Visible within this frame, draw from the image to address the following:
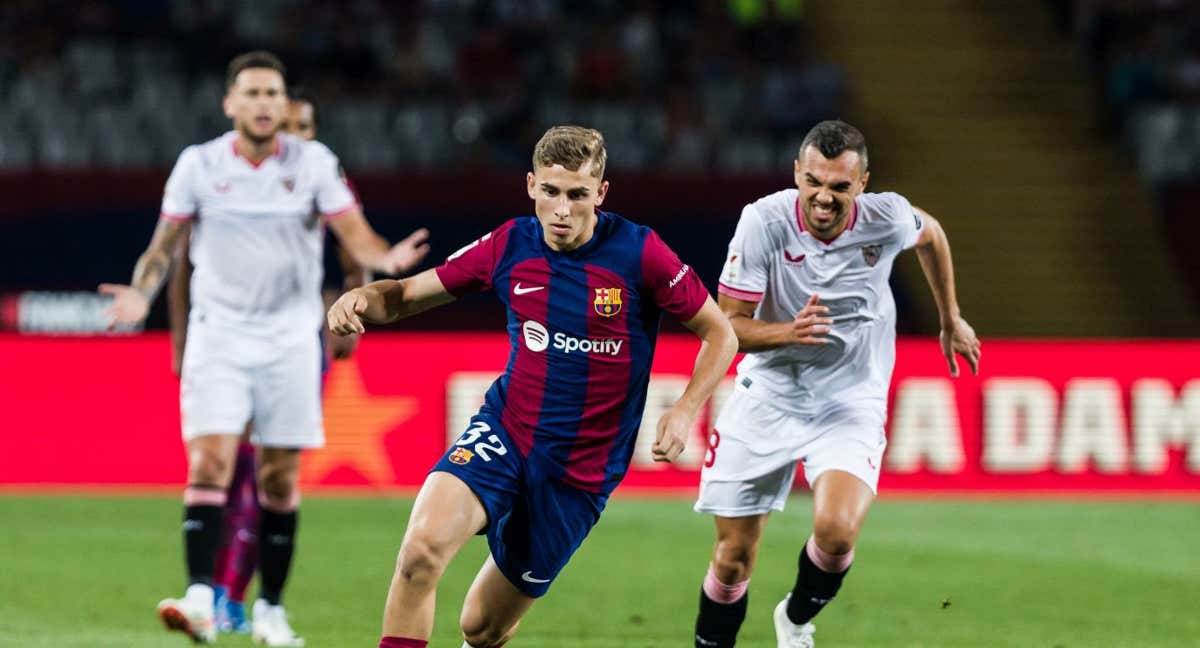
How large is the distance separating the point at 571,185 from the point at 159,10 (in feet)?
49.6

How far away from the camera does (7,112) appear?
19.0 meters

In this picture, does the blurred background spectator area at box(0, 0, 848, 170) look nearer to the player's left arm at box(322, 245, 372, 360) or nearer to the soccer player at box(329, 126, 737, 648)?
the player's left arm at box(322, 245, 372, 360)

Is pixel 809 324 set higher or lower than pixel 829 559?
higher

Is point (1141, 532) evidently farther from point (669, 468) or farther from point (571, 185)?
point (571, 185)

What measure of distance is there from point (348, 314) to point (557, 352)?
75 cm

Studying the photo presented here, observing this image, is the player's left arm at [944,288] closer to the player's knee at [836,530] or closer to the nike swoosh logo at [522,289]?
the player's knee at [836,530]

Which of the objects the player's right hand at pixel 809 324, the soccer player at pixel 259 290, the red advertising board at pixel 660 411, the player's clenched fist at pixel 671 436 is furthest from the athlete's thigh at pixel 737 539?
the red advertising board at pixel 660 411

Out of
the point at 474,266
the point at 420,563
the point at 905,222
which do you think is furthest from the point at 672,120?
the point at 420,563

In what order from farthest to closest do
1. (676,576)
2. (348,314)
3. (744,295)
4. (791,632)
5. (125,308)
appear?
(676,576)
(791,632)
(125,308)
(744,295)
(348,314)

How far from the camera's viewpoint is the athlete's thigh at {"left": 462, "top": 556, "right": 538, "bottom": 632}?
643 centimetres

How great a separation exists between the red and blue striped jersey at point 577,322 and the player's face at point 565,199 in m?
0.11

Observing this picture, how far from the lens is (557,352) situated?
634 centimetres

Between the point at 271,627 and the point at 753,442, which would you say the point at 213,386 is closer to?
the point at 271,627

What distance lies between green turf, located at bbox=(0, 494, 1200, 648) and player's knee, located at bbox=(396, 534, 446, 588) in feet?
8.10
